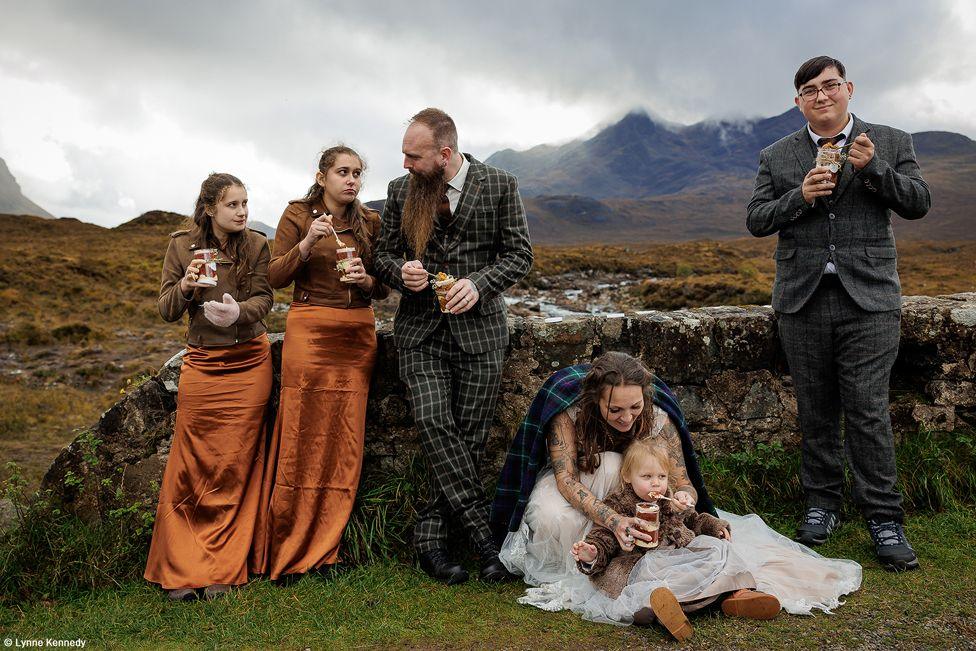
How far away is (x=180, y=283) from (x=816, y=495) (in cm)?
372

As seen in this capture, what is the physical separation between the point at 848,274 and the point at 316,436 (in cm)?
299

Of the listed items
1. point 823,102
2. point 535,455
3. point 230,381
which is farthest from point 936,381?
point 230,381

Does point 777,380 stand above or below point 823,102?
below

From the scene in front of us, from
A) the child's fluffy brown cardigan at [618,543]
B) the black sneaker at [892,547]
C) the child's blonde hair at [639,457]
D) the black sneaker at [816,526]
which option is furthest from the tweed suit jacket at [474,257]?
the black sneaker at [892,547]

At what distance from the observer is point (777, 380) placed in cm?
448

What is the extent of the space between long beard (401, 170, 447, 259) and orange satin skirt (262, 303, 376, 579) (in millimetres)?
560

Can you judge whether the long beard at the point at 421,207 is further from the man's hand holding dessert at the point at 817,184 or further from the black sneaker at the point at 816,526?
the black sneaker at the point at 816,526

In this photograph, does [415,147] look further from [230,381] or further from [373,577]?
[373,577]

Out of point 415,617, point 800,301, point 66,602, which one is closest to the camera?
point 415,617

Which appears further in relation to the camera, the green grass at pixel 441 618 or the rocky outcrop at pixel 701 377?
the rocky outcrop at pixel 701 377

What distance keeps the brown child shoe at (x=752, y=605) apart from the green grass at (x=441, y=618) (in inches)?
1.7

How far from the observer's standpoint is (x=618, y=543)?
121 inches

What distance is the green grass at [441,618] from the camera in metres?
2.76

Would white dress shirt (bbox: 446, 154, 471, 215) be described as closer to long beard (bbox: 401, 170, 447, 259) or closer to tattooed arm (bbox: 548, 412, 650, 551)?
long beard (bbox: 401, 170, 447, 259)
